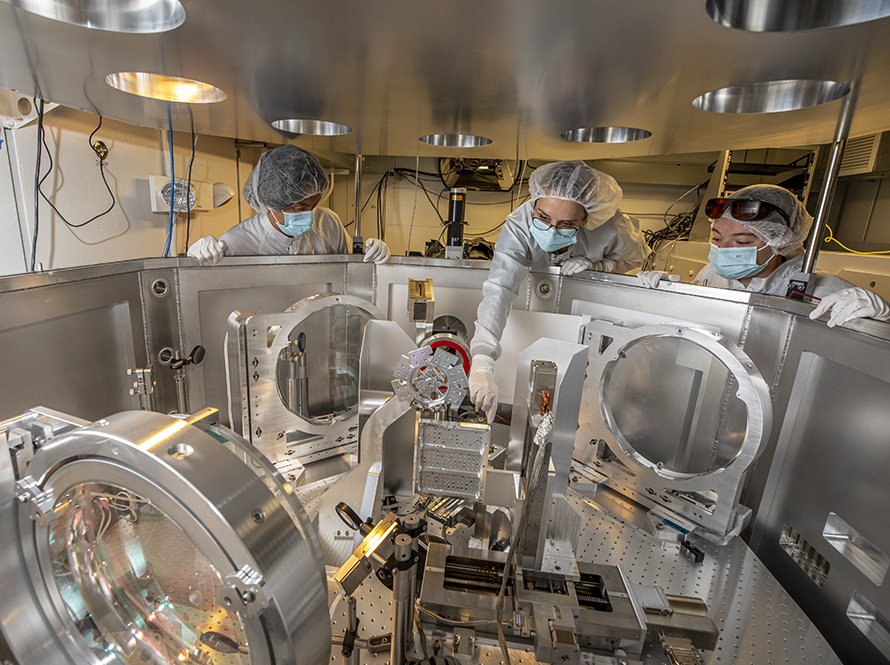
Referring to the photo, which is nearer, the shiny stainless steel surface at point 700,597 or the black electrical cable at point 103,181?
the shiny stainless steel surface at point 700,597

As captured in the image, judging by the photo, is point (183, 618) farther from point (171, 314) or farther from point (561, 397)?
point (171, 314)

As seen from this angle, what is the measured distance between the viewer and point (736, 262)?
1.41 m

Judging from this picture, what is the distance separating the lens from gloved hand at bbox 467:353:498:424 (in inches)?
49.7

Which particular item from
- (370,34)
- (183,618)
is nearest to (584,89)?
(370,34)

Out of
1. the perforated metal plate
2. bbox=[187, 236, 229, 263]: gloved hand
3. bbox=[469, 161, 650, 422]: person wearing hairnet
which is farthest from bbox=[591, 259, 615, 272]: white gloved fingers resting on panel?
bbox=[187, 236, 229, 263]: gloved hand

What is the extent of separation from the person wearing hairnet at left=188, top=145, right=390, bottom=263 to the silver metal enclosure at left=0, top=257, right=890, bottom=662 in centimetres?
23

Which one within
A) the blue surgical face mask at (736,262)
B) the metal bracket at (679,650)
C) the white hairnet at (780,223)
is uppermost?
the white hairnet at (780,223)

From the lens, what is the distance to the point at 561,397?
3.12 ft

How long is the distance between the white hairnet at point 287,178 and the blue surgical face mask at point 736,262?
1.41 meters

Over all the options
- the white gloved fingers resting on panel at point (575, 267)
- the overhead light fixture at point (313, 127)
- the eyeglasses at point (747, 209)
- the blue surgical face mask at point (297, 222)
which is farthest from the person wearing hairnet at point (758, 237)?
the blue surgical face mask at point (297, 222)

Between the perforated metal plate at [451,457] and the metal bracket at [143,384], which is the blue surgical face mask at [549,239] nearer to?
the perforated metal plate at [451,457]

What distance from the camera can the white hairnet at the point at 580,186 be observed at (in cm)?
150

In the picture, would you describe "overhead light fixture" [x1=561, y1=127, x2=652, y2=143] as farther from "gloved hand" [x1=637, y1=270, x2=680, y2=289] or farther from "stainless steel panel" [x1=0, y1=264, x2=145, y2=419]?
"stainless steel panel" [x1=0, y1=264, x2=145, y2=419]

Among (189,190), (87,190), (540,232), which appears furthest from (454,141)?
(87,190)
